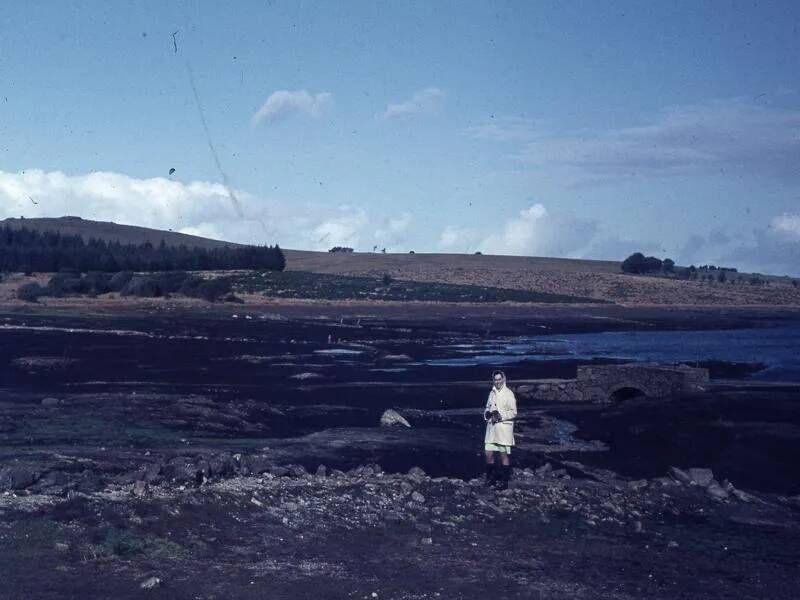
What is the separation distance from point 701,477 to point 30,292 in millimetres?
60464

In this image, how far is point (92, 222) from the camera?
152625 mm

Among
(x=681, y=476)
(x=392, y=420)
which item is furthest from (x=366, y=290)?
(x=681, y=476)

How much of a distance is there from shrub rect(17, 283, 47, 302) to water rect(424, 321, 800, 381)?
34.4 metres

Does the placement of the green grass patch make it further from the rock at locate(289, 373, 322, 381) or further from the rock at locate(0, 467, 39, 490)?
the rock at locate(0, 467, 39, 490)

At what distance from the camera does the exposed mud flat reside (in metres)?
9.37

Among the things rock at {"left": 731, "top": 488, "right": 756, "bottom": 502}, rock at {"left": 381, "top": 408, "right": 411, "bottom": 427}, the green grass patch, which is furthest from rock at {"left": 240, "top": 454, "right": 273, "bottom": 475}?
the green grass patch

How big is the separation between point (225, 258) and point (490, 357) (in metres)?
50.3

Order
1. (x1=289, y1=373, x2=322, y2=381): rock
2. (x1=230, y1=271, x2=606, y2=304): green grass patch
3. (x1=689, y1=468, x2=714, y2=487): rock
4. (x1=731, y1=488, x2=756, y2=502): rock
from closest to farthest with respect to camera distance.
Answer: (x1=731, y1=488, x2=756, y2=502): rock
(x1=689, y1=468, x2=714, y2=487): rock
(x1=289, y1=373, x2=322, y2=381): rock
(x1=230, y1=271, x2=606, y2=304): green grass patch

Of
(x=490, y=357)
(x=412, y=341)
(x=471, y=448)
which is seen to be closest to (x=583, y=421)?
(x=471, y=448)

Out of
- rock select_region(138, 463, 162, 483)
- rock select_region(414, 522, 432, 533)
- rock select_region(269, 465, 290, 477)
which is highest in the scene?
rock select_region(138, 463, 162, 483)

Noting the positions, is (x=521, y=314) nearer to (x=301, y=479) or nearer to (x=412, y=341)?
(x=412, y=341)

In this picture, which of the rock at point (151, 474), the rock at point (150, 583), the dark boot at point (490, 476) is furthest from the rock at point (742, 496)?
the rock at point (150, 583)

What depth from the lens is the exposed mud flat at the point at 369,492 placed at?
9.37 metres

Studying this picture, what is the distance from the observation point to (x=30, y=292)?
6681cm
